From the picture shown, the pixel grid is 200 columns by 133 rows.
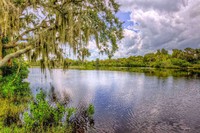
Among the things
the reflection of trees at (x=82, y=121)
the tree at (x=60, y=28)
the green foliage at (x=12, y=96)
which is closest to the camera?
the tree at (x=60, y=28)

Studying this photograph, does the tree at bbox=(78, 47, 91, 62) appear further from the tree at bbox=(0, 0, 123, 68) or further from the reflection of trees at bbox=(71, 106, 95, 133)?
the reflection of trees at bbox=(71, 106, 95, 133)

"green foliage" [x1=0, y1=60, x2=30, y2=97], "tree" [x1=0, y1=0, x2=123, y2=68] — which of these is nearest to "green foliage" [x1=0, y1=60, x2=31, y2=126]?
"green foliage" [x1=0, y1=60, x2=30, y2=97]

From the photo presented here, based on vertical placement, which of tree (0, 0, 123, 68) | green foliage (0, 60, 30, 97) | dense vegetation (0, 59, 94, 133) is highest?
tree (0, 0, 123, 68)

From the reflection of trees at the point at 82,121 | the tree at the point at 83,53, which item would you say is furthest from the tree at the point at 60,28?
the reflection of trees at the point at 82,121

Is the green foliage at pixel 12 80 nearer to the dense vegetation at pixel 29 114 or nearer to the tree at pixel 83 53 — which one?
the dense vegetation at pixel 29 114

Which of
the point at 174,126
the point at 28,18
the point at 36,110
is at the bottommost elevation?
the point at 174,126

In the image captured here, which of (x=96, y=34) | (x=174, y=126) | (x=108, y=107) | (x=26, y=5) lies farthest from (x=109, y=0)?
(x=108, y=107)

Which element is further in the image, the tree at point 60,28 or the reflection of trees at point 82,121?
the reflection of trees at point 82,121

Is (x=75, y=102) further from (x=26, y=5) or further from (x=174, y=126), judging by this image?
(x=26, y=5)

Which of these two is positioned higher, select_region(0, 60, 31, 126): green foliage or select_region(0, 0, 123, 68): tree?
select_region(0, 0, 123, 68): tree

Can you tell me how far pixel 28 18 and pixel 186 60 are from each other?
129286 mm

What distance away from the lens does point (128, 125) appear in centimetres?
1506

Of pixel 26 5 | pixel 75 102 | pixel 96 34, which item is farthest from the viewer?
pixel 75 102

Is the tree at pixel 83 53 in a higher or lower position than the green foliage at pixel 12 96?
higher
